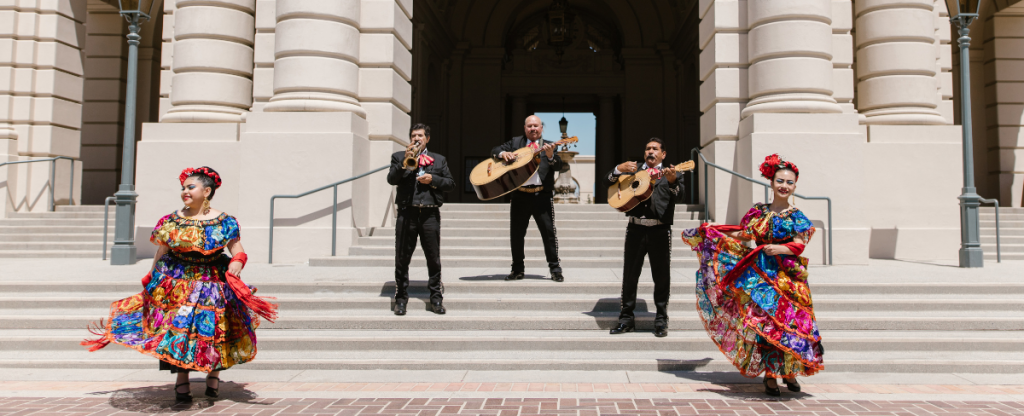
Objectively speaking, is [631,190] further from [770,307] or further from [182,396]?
[182,396]

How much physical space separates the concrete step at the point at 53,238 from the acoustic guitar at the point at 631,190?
393 inches

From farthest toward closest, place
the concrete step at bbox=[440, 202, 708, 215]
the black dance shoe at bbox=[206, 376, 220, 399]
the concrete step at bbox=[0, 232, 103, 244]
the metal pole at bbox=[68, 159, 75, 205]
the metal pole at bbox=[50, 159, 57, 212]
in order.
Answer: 1. the metal pole at bbox=[68, 159, 75, 205]
2. the metal pole at bbox=[50, 159, 57, 212]
3. the concrete step at bbox=[0, 232, 103, 244]
4. the concrete step at bbox=[440, 202, 708, 215]
5. the black dance shoe at bbox=[206, 376, 220, 399]

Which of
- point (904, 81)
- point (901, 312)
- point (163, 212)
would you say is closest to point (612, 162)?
point (904, 81)

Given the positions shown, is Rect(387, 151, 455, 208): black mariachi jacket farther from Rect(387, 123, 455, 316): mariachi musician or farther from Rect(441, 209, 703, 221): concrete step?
Rect(441, 209, 703, 221): concrete step

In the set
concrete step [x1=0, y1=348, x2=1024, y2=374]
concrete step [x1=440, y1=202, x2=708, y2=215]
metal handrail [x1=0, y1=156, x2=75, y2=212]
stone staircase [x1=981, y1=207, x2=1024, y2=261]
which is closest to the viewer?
concrete step [x1=0, y1=348, x2=1024, y2=374]

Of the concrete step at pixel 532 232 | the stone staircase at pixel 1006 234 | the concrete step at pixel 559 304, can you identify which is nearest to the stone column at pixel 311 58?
the concrete step at pixel 532 232

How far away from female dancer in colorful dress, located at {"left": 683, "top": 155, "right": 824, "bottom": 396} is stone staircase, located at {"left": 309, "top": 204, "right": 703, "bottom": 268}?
4.21 m

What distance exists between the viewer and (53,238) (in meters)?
12.0

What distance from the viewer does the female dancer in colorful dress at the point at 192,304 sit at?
4199mm

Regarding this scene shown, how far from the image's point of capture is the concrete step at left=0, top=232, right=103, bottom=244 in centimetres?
1193

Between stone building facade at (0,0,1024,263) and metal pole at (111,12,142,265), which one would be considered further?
stone building facade at (0,0,1024,263)

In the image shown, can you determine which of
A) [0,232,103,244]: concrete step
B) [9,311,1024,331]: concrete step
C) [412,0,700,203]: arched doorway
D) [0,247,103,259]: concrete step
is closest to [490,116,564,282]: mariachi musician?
[9,311,1024,331]: concrete step

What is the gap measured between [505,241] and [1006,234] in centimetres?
926

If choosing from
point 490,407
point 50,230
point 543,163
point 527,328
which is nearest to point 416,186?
point 543,163
